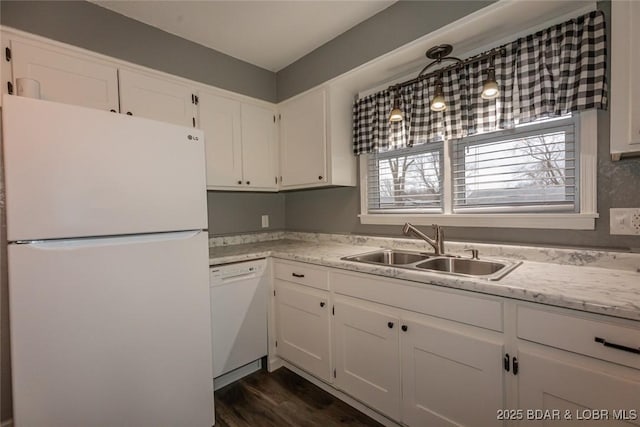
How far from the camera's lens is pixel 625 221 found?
1317mm

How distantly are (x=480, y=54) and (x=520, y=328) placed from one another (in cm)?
→ 149

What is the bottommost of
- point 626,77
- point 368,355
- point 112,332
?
point 368,355

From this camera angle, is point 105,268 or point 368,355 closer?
point 105,268

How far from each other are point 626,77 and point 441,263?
114 cm

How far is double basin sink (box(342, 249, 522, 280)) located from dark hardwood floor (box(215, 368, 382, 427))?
Answer: 89 cm

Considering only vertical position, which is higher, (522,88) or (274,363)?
(522,88)

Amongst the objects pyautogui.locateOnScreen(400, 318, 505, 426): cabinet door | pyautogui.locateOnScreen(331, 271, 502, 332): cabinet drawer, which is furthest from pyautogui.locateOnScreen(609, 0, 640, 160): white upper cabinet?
pyautogui.locateOnScreen(400, 318, 505, 426): cabinet door

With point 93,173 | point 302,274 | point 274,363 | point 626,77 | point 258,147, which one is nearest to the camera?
point 626,77

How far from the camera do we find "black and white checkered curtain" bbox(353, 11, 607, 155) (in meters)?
1.34

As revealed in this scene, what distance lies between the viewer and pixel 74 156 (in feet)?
3.76

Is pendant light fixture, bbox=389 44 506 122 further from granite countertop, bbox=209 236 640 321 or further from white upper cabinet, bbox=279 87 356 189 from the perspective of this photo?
granite countertop, bbox=209 236 640 321

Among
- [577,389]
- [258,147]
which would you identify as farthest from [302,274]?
[577,389]

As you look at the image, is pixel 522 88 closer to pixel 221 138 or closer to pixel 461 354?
pixel 461 354

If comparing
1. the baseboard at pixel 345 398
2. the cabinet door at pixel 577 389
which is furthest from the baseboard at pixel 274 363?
the cabinet door at pixel 577 389
